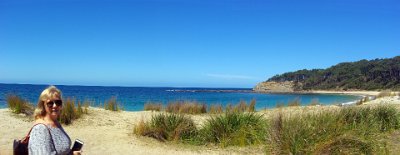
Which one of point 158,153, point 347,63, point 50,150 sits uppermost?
point 347,63

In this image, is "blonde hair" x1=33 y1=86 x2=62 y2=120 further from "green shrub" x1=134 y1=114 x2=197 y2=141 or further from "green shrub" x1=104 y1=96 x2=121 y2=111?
"green shrub" x1=104 y1=96 x2=121 y2=111

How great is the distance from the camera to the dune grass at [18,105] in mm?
12344

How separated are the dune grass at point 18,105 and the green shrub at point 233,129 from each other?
583cm

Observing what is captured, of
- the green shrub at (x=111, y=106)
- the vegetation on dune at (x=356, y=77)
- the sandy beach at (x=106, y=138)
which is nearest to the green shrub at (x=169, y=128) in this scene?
the sandy beach at (x=106, y=138)

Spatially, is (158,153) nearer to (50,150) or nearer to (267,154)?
(267,154)

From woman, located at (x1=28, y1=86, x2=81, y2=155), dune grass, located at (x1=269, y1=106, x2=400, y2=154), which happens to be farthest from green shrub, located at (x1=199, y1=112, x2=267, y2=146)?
woman, located at (x1=28, y1=86, x2=81, y2=155)

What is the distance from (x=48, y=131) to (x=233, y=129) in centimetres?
687

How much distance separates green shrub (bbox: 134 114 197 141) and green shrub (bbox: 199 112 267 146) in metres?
0.33

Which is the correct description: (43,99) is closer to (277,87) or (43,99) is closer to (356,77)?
(356,77)

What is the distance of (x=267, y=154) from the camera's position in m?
7.73

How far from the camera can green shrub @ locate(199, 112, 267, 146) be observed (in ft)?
30.5

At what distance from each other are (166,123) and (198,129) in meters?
0.81

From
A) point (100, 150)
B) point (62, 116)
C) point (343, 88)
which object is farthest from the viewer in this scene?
point (343, 88)

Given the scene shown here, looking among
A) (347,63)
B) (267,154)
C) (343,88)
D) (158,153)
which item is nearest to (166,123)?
(158,153)
